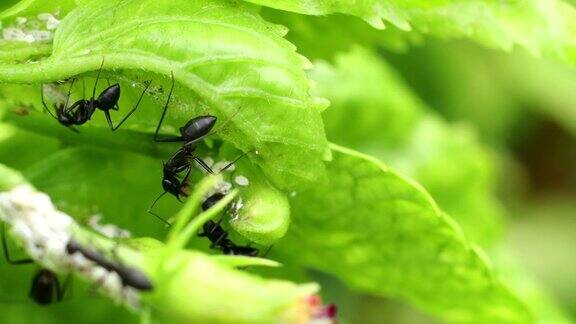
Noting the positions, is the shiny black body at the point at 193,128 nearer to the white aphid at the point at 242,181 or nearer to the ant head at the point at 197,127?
the ant head at the point at 197,127

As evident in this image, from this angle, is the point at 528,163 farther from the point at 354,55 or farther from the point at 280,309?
the point at 280,309

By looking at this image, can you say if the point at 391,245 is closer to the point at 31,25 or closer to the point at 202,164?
the point at 202,164

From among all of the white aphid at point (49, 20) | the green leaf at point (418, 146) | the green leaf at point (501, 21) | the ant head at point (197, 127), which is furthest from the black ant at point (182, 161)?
the green leaf at point (418, 146)

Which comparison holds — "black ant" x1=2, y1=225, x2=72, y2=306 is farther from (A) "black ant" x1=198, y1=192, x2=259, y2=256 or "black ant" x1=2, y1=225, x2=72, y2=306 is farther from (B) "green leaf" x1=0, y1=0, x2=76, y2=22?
(B) "green leaf" x1=0, y1=0, x2=76, y2=22

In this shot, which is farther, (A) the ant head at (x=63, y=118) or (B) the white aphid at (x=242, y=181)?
(A) the ant head at (x=63, y=118)

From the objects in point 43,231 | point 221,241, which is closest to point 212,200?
point 221,241

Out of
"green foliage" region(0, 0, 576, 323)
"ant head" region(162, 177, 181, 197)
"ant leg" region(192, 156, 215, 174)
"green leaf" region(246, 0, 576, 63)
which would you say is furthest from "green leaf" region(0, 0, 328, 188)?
"green leaf" region(246, 0, 576, 63)
